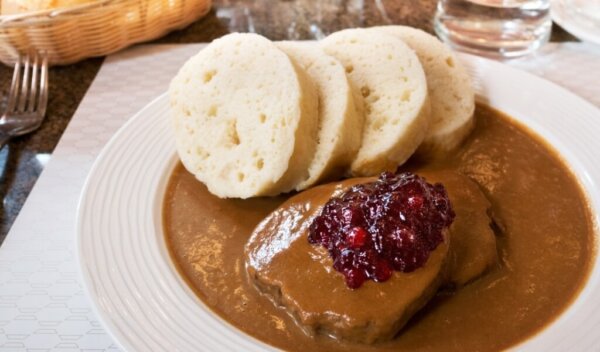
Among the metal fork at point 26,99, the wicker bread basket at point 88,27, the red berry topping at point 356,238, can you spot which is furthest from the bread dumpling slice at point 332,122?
the metal fork at point 26,99

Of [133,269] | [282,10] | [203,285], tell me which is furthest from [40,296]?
[282,10]

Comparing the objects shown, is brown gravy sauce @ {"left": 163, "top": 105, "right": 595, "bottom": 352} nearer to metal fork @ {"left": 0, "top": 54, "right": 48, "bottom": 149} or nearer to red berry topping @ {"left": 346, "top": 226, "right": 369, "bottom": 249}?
red berry topping @ {"left": 346, "top": 226, "right": 369, "bottom": 249}

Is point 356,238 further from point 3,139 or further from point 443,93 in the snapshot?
point 3,139

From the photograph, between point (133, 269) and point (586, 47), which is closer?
point (133, 269)

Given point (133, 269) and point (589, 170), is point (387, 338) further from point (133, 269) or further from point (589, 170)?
point (589, 170)

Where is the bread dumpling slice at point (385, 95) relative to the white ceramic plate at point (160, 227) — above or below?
above

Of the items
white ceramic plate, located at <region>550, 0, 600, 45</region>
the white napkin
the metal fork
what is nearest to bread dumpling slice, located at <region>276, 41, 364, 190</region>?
the white napkin

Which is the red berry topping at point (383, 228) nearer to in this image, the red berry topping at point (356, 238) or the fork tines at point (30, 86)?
the red berry topping at point (356, 238)

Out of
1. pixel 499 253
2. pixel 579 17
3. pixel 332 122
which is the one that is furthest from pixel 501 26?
pixel 499 253
